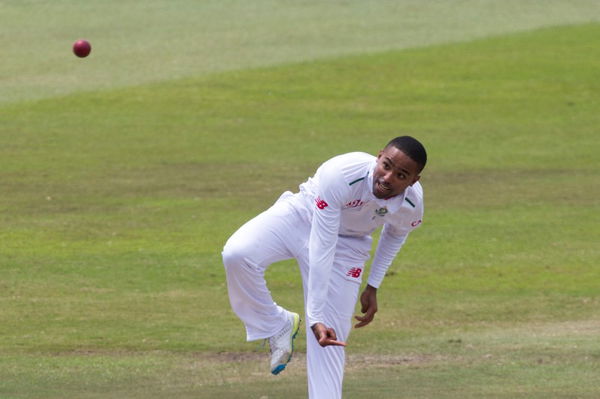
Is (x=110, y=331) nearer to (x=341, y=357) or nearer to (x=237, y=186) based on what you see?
(x=341, y=357)

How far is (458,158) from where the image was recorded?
80.1 feet

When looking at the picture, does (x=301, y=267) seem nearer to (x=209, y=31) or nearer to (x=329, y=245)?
(x=329, y=245)

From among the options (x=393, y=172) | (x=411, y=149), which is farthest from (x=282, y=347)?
(x=411, y=149)

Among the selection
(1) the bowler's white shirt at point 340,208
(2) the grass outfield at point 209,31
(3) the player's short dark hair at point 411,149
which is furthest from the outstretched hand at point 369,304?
(2) the grass outfield at point 209,31

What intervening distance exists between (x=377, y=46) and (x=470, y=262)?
17659mm

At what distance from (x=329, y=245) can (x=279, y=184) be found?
13.4m

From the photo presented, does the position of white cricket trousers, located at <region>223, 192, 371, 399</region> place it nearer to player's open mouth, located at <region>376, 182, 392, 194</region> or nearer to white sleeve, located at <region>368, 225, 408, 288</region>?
white sleeve, located at <region>368, 225, 408, 288</region>

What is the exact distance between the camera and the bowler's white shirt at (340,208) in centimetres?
844

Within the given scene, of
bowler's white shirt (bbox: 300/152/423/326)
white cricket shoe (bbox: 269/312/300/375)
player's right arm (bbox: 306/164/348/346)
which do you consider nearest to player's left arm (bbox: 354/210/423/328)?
bowler's white shirt (bbox: 300/152/423/326)

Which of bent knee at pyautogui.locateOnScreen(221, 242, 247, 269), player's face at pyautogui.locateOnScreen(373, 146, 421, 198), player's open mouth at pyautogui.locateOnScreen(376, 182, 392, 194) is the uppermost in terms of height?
player's face at pyautogui.locateOnScreen(373, 146, 421, 198)

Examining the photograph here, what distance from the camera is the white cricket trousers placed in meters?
8.94

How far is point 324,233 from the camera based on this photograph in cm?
849

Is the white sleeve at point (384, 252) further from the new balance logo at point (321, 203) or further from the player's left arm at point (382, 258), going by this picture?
the new balance logo at point (321, 203)

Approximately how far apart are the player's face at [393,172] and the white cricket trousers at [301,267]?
2.74 ft
